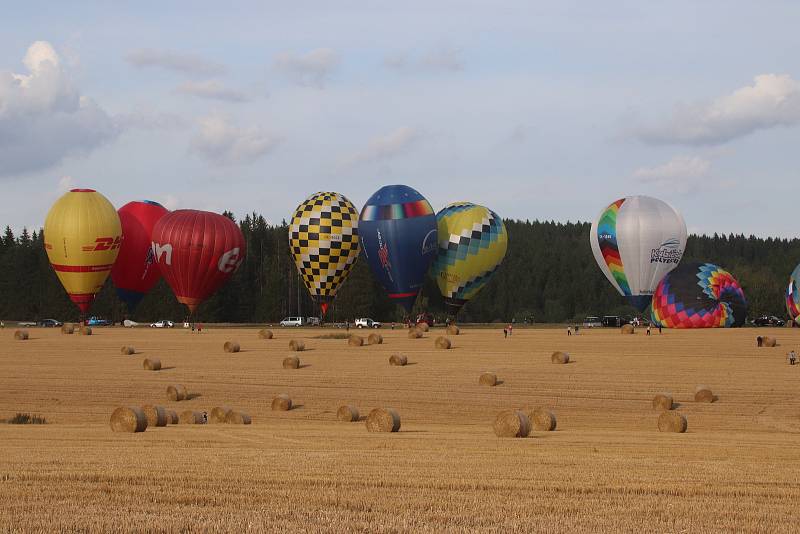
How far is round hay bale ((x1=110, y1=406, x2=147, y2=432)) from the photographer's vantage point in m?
24.8

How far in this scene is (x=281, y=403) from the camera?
32.4 meters

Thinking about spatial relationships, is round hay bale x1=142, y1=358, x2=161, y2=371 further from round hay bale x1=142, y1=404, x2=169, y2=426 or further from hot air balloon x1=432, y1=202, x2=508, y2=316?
hot air balloon x1=432, y1=202, x2=508, y2=316

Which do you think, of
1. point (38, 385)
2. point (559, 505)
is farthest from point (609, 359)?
point (559, 505)

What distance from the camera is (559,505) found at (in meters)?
14.5

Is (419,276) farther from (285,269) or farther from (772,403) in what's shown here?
(285,269)

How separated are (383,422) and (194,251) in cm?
4275

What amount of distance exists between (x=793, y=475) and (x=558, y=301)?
119155 millimetres

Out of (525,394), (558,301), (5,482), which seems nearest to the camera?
(5,482)

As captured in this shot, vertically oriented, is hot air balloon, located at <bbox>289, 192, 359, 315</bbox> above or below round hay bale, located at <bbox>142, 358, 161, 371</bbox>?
above

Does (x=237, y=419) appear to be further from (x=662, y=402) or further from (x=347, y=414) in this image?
(x=662, y=402)

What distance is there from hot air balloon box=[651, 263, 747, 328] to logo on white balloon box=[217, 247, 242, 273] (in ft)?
82.8

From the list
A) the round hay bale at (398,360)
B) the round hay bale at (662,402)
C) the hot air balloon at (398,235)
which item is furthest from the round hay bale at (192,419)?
the hot air balloon at (398,235)

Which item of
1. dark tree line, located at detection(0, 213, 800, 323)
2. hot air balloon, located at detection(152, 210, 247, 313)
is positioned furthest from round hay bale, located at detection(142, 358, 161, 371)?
dark tree line, located at detection(0, 213, 800, 323)

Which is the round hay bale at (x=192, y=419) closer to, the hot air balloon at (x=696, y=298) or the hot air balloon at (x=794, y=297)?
the hot air balloon at (x=696, y=298)
